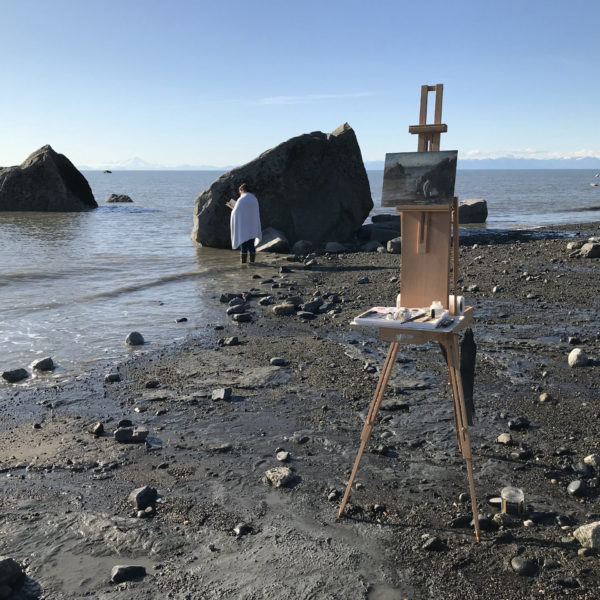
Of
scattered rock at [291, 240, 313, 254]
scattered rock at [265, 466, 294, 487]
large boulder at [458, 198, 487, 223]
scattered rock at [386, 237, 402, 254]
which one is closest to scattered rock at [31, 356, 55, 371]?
scattered rock at [265, 466, 294, 487]

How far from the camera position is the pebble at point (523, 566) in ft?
12.7

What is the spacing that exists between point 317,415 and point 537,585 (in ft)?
9.85

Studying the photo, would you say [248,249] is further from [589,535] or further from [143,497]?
[589,535]

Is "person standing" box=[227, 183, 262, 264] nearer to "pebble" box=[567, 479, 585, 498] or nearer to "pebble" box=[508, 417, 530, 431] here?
"pebble" box=[508, 417, 530, 431]

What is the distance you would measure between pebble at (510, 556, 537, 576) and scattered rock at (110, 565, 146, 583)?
2.27m

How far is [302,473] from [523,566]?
75.3 inches

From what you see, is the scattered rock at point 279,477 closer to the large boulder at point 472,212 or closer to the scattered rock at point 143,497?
the scattered rock at point 143,497

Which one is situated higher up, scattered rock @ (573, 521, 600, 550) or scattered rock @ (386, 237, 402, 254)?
scattered rock @ (386, 237, 402, 254)

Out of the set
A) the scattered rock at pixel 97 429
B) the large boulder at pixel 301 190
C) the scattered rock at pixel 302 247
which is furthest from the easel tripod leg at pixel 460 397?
the large boulder at pixel 301 190

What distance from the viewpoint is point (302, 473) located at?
17.2ft

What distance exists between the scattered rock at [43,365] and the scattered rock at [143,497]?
387 centimetres

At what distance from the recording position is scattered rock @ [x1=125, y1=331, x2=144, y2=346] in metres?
9.40

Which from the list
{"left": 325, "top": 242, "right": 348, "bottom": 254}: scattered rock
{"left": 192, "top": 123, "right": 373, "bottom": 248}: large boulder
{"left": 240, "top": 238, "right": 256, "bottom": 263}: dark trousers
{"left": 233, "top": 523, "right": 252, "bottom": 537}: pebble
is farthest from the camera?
{"left": 192, "top": 123, "right": 373, "bottom": 248}: large boulder

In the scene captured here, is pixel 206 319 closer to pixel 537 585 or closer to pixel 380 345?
pixel 380 345
